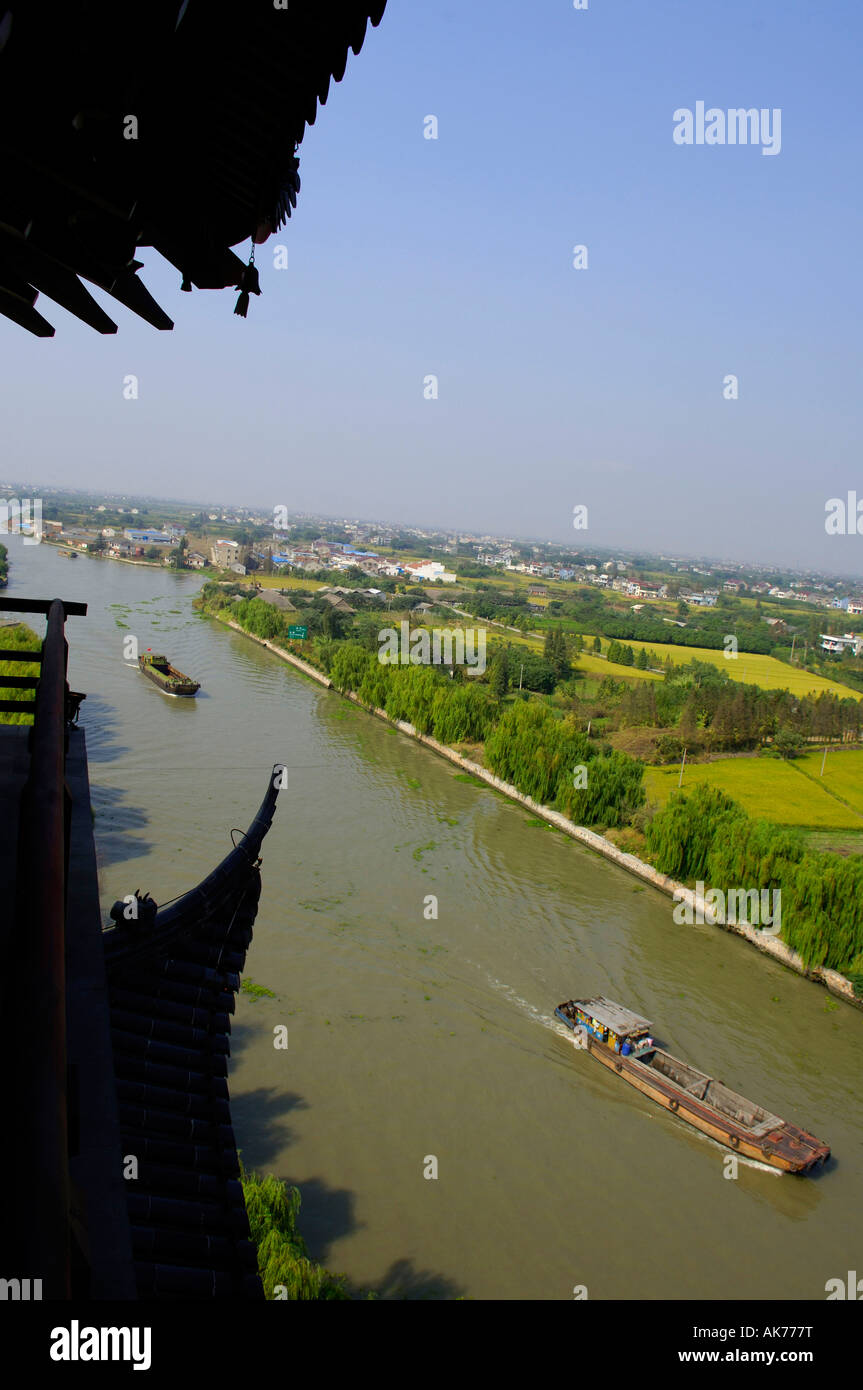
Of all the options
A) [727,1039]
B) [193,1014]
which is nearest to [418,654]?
[727,1039]

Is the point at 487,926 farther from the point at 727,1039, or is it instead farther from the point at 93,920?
the point at 93,920

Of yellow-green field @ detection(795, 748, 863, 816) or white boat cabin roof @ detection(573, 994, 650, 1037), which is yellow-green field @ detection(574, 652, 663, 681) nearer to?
yellow-green field @ detection(795, 748, 863, 816)

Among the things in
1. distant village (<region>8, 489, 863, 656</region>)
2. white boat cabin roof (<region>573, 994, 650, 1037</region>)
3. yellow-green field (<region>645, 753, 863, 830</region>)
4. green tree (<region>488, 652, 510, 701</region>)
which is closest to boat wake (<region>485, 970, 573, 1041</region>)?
white boat cabin roof (<region>573, 994, 650, 1037</region>)

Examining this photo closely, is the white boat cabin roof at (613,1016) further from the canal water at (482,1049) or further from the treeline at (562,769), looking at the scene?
the treeline at (562,769)

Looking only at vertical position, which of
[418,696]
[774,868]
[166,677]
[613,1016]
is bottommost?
[613,1016]

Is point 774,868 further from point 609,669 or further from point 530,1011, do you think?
point 609,669

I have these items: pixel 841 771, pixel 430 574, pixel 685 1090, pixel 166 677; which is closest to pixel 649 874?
pixel 685 1090

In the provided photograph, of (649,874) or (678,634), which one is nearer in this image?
(649,874)

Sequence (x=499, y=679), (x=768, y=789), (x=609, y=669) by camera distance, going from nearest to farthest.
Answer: (x=768, y=789), (x=499, y=679), (x=609, y=669)
